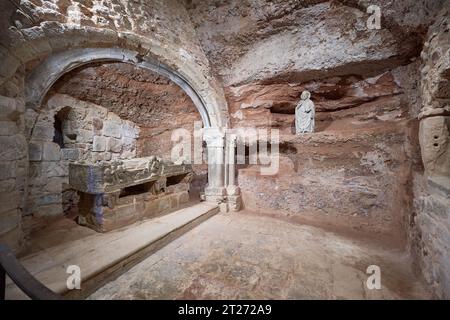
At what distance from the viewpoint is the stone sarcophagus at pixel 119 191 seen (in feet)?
9.97

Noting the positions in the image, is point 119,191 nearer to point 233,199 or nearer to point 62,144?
point 62,144

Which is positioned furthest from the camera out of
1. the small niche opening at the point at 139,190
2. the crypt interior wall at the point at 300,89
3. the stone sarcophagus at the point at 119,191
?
the small niche opening at the point at 139,190

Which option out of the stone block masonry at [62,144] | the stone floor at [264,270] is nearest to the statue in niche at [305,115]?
the stone floor at [264,270]

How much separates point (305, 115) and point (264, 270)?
10.8 feet

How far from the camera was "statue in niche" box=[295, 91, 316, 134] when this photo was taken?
4.50 m

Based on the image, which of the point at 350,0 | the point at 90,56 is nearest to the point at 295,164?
the point at 350,0

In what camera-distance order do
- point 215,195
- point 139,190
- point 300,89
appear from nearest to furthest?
point 139,190 → point 300,89 → point 215,195

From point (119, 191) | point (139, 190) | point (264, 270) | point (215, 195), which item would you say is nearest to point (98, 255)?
point (119, 191)

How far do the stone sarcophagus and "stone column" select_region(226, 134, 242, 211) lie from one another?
1416 millimetres

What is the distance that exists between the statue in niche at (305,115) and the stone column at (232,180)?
58.5 inches

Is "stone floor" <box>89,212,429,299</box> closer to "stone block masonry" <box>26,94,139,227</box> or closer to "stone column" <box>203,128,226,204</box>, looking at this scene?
"stone column" <box>203,128,226,204</box>

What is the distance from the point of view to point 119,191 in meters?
3.24

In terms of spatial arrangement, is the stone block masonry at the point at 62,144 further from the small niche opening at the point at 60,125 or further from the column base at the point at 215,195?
the column base at the point at 215,195

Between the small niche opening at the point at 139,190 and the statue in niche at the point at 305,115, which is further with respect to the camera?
the statue in niche at the point at 305,115
